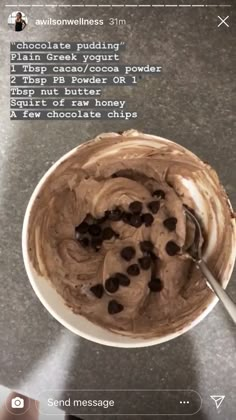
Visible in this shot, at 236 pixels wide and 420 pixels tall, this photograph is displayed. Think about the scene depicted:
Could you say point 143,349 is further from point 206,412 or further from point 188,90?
point 188,90

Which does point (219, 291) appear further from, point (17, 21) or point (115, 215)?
point (17, 21)

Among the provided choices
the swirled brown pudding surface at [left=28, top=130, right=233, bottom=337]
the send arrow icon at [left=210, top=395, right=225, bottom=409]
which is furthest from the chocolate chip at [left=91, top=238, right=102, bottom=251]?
the send arrow icon at [left=210, top=395, right=225, bottom=409]

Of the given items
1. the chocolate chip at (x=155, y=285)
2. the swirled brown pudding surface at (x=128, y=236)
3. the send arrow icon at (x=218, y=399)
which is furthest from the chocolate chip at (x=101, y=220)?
the send arrow icon at (x=218, y=399)

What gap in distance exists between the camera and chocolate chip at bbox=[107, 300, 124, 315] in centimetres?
87

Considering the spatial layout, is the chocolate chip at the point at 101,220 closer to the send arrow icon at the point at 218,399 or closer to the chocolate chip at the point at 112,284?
the chocolate chip at the point at 112,284

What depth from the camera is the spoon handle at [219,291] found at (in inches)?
31.8

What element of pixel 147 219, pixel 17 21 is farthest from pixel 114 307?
pixel 17 21

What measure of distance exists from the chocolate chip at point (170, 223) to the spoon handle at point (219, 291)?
0.07 m

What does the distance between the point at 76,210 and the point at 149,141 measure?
0.15m

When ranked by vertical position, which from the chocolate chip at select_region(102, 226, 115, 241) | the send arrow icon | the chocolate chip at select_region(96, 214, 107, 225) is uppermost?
the chocolate chip at select_region(96, 214, 107, 225)

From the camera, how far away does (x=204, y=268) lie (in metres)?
0.87

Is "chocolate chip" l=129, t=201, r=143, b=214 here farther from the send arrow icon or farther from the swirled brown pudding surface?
the send arrow icon

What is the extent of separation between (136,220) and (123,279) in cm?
9

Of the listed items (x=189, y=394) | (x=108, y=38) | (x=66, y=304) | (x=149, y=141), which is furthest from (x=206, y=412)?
(x=108, y=38)
